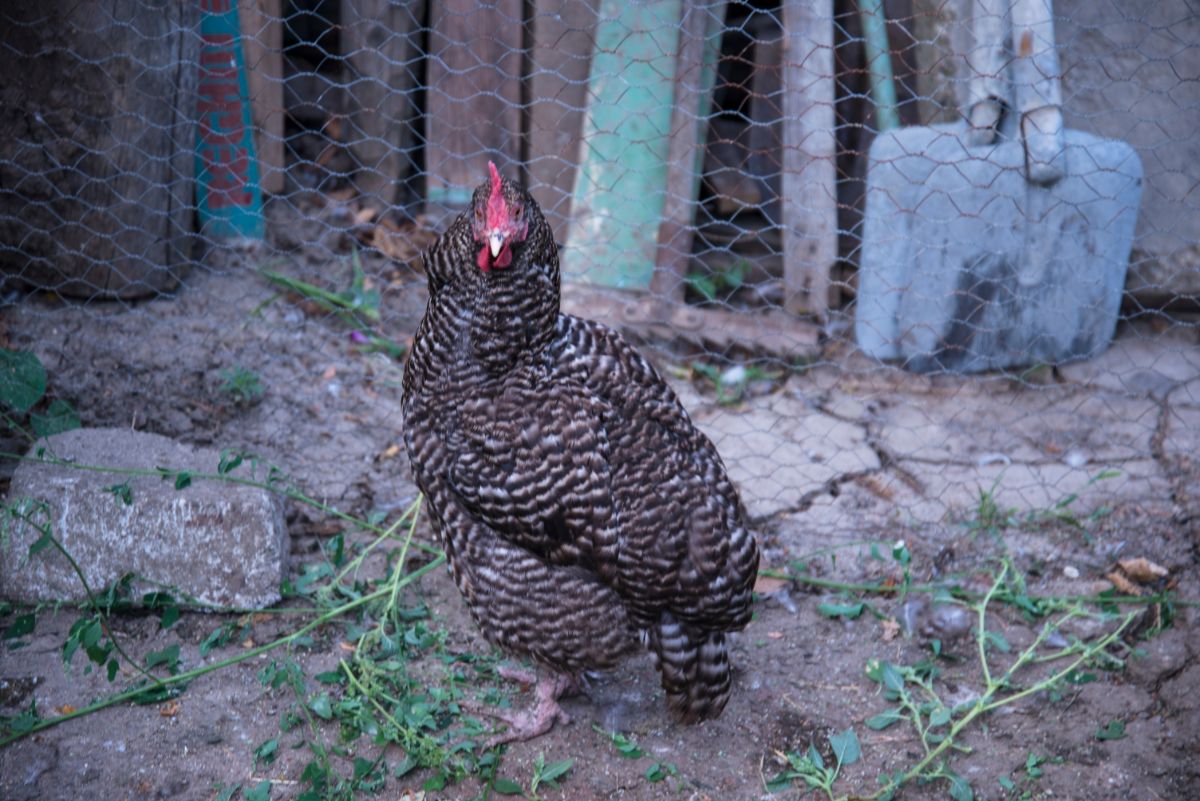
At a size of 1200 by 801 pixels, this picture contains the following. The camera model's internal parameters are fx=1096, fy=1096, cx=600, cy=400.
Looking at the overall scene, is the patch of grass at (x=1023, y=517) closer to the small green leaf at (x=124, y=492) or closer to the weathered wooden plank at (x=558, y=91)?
the weathered wooden plank at (x=558, y=91)

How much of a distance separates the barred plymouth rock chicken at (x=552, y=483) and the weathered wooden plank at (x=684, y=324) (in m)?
1.50

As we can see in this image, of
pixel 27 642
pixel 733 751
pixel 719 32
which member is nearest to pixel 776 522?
pixel 733 751

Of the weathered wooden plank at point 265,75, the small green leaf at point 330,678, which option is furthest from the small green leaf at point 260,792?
the weathered wooden plank at point 265,75

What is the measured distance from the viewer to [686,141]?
4051 mm

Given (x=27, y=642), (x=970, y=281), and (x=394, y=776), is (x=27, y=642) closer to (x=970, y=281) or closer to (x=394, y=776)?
(x=394, y=776)

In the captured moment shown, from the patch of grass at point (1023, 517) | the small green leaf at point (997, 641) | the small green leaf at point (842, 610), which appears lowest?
the small green leaf at point (842, 610)

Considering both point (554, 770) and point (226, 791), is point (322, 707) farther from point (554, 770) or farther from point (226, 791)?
point (554, 770)

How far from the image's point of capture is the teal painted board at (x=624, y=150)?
158 inches

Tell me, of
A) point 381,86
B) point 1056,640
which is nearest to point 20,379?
point 381,86

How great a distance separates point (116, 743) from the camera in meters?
2.54

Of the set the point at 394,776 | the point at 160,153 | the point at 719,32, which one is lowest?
the point at 394,776

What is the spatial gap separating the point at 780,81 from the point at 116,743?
3239 mm

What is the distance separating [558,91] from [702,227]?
0.77 m

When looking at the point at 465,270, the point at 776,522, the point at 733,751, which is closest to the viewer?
the point at 465,270
